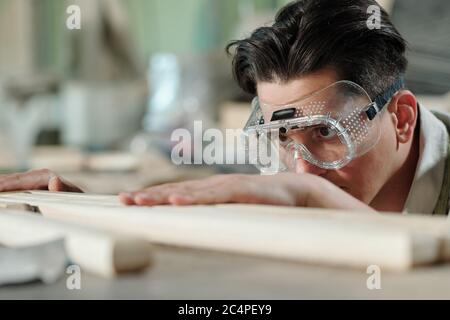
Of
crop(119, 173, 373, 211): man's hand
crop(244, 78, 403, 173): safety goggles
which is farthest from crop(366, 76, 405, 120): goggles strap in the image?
crop(119, 173, 373, 211): man's hand

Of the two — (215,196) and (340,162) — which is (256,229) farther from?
(340,162)

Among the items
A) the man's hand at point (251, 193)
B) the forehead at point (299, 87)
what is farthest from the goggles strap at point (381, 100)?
the man's hand at point (251, 193)

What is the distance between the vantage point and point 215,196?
961 millimetres

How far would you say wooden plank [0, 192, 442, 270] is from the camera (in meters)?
0.69

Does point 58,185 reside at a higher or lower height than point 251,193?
higher

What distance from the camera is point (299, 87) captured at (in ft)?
4.96

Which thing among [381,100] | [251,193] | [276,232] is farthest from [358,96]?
[276,232]

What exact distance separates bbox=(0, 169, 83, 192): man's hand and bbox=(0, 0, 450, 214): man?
0.06 feet

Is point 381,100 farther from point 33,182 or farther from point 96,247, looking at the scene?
point 96,247

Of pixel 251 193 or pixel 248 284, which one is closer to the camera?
pixel 248 284

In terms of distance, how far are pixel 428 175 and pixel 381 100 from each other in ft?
0.64

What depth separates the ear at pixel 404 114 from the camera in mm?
1539

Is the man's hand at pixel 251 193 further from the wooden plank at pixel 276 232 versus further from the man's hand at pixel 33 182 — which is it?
the man's hand at pixel 33 182
